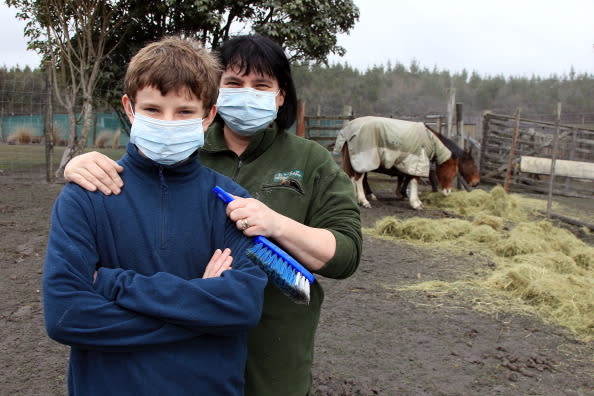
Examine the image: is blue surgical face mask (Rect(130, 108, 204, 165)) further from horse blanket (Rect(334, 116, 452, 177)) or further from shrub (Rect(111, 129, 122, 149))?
shrub (Rect(111, 129, 122, 149))

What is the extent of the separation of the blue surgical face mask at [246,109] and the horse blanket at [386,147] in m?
7.56

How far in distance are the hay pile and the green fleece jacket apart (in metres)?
3.21

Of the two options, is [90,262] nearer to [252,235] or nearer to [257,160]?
[252,235]

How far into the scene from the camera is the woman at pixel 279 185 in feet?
4.96

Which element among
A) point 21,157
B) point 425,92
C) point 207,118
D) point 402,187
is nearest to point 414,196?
point 402,187

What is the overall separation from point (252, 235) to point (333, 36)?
11619mm

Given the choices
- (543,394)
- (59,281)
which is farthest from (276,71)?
(543,394)

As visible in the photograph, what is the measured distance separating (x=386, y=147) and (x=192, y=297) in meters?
8.32

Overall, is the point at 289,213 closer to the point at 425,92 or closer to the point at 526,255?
the point at 526,255

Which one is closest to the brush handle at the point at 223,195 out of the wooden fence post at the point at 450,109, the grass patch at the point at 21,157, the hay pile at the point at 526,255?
the hay pile at the point at 526,255

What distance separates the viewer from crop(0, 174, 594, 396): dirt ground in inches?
122

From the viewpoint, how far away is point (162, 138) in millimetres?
1317

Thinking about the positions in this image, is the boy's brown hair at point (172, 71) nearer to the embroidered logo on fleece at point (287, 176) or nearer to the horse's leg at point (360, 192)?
the embroidered logo on fleece at point (287, 176)

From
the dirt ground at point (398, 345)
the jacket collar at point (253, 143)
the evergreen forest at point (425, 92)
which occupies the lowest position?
the dirt ground at point (398, 345)
